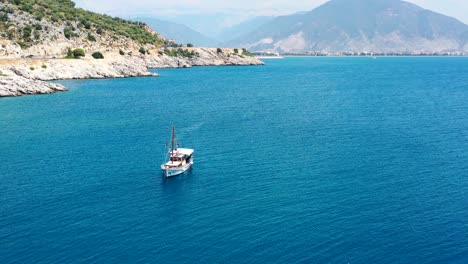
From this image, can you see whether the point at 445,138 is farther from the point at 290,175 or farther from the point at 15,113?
the point at 15,113

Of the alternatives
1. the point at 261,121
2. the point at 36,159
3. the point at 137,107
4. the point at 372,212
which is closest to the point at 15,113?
the point at 137,107

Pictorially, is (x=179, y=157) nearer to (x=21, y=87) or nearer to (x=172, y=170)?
(x=172, y=170)

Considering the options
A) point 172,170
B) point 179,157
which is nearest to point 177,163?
point 179,157

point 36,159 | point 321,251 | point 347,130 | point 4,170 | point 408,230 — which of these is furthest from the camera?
point 347,130

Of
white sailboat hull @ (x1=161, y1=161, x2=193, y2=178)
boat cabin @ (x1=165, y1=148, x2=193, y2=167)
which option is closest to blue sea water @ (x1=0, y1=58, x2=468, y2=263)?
white sailboat hull @ (x1=161, y1=161, x2=193, y2=178)

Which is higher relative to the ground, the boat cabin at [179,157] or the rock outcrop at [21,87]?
the rock outcrop at [21,87]

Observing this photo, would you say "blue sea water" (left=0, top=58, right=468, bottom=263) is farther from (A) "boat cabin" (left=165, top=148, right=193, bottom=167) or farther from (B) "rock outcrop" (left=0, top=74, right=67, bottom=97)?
(B) "rock outcrop" (left=0, top=74, right=67, bottom=97)

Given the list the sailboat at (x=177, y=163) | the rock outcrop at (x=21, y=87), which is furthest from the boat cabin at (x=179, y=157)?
the rock outcrop at (x=21, y=87)

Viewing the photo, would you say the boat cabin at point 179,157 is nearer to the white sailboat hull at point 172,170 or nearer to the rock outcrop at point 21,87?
the white sailboat hull at point 172,170
